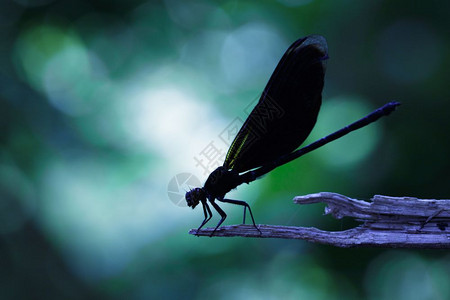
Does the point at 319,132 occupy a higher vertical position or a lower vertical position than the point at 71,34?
lower

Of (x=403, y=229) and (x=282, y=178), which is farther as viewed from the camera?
(x=282, y=178)

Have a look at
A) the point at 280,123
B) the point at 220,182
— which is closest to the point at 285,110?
the point at 280,123

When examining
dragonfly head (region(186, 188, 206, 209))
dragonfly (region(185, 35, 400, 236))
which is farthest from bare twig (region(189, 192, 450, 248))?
dragonfly head (region(186, 188, 206, 209))

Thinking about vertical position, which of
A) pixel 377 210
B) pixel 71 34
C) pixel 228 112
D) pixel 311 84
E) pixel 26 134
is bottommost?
pixel 377 210

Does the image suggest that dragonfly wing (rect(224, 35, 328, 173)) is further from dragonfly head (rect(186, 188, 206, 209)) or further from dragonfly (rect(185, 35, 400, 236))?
dragonfly head (rect(186, 188, 206, 209))

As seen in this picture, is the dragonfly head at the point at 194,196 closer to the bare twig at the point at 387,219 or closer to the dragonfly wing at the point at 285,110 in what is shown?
the dragonfly wing at the point at 285,110

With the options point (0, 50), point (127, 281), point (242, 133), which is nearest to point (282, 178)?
point (242, 133)

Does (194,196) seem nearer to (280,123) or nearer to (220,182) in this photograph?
(220,182)

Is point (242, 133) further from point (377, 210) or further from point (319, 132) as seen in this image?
point (319, 132)
